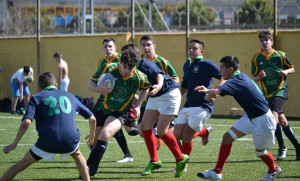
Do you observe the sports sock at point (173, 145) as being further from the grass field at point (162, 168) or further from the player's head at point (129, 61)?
the player's head at point (129, 61)

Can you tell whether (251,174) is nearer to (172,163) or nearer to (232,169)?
(232,169)

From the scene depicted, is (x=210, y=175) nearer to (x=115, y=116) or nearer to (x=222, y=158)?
(x=222, y=158)

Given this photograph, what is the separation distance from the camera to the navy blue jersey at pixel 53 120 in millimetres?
6461

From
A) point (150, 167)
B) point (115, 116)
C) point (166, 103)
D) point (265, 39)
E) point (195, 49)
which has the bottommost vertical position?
point (150, 167)

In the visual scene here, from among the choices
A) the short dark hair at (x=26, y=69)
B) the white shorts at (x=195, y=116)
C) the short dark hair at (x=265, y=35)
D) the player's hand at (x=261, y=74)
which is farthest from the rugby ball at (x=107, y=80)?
the short dark hair at (x=26, y=69)

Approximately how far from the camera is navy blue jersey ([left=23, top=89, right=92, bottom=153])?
254 inches

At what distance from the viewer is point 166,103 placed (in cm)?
825

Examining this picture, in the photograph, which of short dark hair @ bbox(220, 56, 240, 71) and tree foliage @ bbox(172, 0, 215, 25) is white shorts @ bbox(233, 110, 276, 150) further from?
tree foliage @ bbox(172, 0, 215, 25)

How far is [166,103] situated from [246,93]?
1.47 m

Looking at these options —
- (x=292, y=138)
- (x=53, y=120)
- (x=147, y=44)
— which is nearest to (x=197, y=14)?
(x=292, y=138)

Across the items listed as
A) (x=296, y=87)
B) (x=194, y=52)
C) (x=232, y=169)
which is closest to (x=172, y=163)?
(x=232, y=169)

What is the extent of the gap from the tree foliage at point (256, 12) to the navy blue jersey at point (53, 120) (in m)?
10.5

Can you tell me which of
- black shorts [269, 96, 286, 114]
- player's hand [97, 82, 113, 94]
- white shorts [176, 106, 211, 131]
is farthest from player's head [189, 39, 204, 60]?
black shorts [269, 96, 286, 114]

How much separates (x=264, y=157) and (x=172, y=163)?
210cm
